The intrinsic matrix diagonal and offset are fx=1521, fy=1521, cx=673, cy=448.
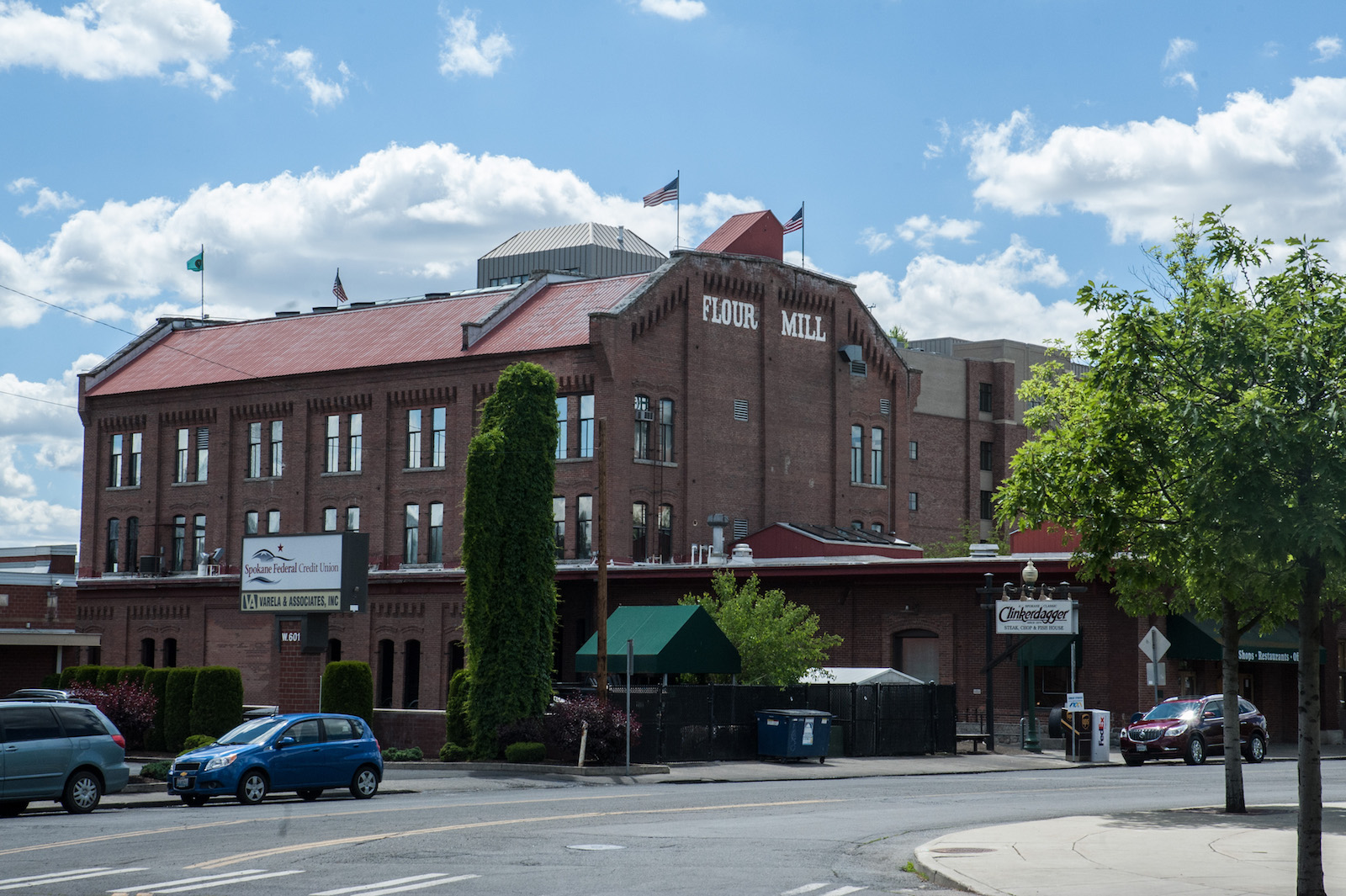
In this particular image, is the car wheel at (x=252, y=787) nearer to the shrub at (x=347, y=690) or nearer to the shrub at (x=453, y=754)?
the shrub at (x=453, y=754)

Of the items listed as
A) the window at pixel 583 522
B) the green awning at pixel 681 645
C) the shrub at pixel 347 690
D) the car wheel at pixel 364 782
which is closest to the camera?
the car wheel at pixel 364 782

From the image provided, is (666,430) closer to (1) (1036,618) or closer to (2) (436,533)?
(2) (436,533)

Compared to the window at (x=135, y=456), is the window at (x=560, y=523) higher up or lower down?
lower down

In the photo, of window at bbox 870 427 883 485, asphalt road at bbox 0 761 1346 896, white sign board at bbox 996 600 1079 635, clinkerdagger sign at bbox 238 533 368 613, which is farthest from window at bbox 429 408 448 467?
asphalt road at bbox 0 761 1346 896

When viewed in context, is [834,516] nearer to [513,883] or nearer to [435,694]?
[435,694]

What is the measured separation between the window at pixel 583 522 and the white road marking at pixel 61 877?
3740 centimetres

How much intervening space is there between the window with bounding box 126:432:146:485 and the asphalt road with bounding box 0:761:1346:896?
4195 centimetres

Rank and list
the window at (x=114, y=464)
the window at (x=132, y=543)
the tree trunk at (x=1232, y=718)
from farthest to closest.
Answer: the window at (x=114, y=464) → the window at (x=132, y=543) → the tree trunk at (x=1232, y=718)

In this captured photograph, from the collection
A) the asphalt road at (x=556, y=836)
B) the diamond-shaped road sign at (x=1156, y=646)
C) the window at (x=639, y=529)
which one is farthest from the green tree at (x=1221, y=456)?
the window at (x=639, y=529)

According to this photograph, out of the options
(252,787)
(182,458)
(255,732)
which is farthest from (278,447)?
(252,787)

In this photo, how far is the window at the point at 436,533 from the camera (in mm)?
56406

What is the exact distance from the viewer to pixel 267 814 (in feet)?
73.4

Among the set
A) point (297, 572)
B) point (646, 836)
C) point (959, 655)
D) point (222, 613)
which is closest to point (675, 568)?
point (959, 655)

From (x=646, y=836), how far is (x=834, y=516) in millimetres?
41607
